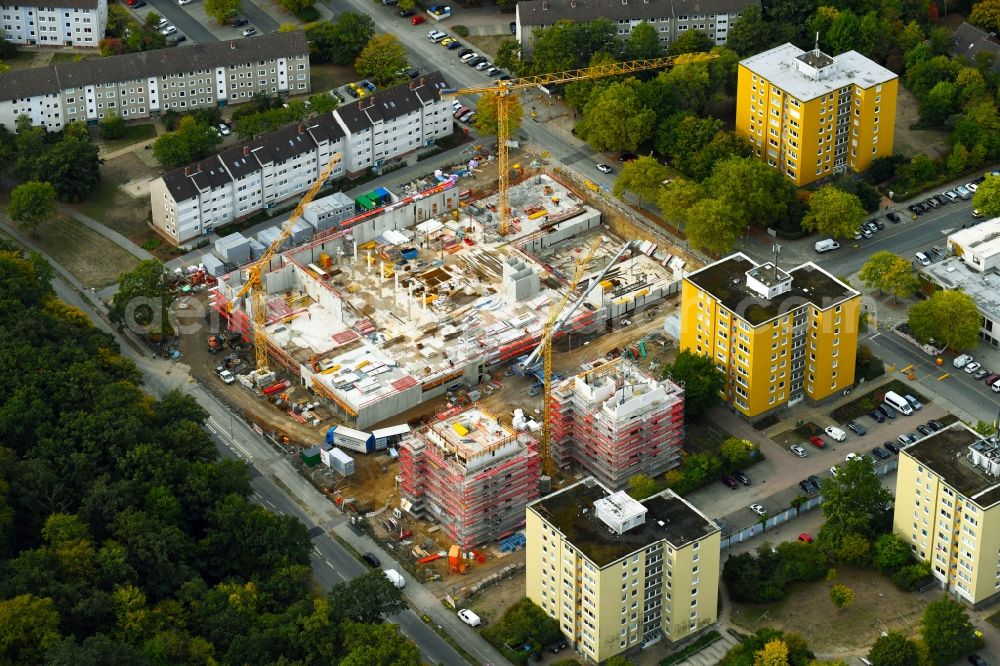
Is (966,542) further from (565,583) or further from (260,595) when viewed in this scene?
(260,595)

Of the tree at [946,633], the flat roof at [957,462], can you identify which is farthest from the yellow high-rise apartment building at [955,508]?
the tree at [946,633]

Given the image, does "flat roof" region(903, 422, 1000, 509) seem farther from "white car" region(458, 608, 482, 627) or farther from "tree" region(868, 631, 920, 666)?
"white car" region(458, 608, 482, 627)

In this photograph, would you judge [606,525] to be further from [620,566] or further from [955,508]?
[955,508]

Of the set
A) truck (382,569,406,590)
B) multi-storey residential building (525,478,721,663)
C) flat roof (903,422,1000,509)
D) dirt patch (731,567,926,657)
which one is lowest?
dirt patch (731,567,926,657)

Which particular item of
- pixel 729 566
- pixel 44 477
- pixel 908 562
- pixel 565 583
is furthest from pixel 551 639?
pixel 44 477

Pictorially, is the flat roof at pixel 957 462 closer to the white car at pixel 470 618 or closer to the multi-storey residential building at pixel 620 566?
the multi-storey residential building at pixel 620 566

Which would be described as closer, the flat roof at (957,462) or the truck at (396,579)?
the flat roof at (957,462)

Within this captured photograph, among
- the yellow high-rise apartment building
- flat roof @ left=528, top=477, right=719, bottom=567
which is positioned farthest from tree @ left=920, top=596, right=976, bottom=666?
flat roof @ left=528, top=477, right=719, bottom=567
